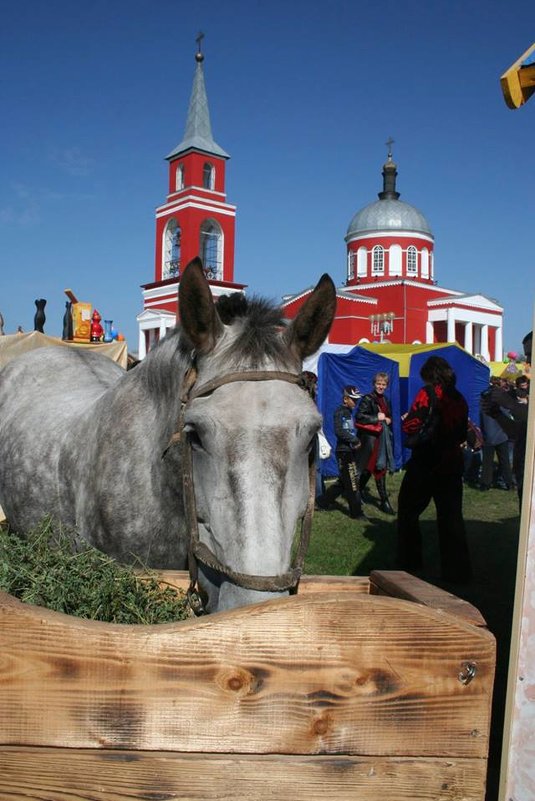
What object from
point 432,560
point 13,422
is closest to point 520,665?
point 13,422

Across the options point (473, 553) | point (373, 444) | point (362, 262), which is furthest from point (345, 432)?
point (362, 262)

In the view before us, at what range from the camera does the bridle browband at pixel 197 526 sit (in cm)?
191

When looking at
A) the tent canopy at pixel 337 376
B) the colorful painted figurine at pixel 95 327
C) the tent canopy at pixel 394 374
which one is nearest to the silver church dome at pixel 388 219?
the tent canopy at pixel 394 374

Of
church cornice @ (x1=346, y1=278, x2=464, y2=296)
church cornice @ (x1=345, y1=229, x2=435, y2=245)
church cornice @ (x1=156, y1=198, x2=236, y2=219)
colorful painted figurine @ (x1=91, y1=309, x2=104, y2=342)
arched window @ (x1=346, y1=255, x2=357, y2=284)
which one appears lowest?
colorful painted figurine @ (x1=91, y1=309, x2=104, y2=342)

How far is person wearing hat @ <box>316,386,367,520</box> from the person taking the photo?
1100cm

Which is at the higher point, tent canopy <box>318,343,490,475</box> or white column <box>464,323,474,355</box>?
white column <box>464,323,474,355</box>

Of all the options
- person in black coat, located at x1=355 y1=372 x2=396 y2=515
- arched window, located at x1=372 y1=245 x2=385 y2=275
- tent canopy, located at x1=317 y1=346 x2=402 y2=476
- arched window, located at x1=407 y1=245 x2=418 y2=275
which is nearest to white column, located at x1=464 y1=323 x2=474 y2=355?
arched window, located at x1=407 y1=245 x2=418 y2=275

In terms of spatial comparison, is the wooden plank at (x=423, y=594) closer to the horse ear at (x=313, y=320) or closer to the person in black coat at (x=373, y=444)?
the horse ear at (x=313, y=320)

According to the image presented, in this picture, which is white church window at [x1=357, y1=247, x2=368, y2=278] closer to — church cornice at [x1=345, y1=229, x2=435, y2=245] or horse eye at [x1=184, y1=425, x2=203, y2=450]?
church cornice at [x1=345, y1=229, x2=435, y2=245]

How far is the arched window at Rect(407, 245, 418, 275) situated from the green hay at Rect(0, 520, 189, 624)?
62.3 m

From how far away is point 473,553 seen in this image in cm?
870

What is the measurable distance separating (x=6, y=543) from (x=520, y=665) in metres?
1.68

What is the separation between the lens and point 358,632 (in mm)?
1351

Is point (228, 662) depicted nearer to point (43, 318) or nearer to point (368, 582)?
point (368, 582)
